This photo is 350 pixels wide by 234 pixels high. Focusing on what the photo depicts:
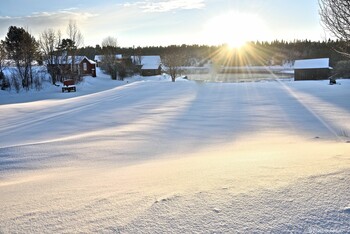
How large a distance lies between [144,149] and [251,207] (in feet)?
17.0

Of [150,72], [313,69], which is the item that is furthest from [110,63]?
[313,69]

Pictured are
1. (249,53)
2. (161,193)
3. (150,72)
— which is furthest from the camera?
(249,53)

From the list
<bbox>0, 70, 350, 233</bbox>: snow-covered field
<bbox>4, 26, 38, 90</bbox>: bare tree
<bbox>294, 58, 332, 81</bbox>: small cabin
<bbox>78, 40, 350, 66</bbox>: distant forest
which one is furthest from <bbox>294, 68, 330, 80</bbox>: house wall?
<bbox>0, 70, 350, 233</bbox>: snow-covered field

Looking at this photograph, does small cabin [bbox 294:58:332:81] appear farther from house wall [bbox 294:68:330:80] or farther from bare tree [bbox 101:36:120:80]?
bare tree [bbox 101:36:120:80]

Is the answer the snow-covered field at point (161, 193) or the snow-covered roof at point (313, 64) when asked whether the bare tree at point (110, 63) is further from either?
the snow-covered field at point (161, 193)

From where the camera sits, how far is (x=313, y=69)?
5812 cm

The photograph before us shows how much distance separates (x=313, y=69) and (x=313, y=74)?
3.10 ft

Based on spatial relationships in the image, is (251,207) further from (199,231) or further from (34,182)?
(34,182)

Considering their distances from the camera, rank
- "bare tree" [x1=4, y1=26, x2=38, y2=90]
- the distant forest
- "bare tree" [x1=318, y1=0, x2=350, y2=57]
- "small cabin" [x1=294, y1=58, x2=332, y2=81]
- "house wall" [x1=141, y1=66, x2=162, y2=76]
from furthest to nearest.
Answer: the distant forest, "house wall" [x1=141, y1=66, x2=162, y2=76], "small cabin" [x1=294, y1=58, x2=332, y2=81], "bare tree" [x1=4, y1=26, x2=38, y2=90], "bare tree" [x1=318, y1=0, x2=350, y2=57]

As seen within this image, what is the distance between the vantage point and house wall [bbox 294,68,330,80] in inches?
2259

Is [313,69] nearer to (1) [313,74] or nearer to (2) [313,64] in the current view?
(1) [313,74]

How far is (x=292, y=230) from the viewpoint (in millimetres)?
2268

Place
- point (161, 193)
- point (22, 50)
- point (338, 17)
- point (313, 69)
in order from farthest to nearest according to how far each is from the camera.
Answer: point (313, 69)
point (22, 50)
point (338, 17)
point (161, 193)

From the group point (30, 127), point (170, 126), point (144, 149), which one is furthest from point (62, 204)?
point (30, 127)
